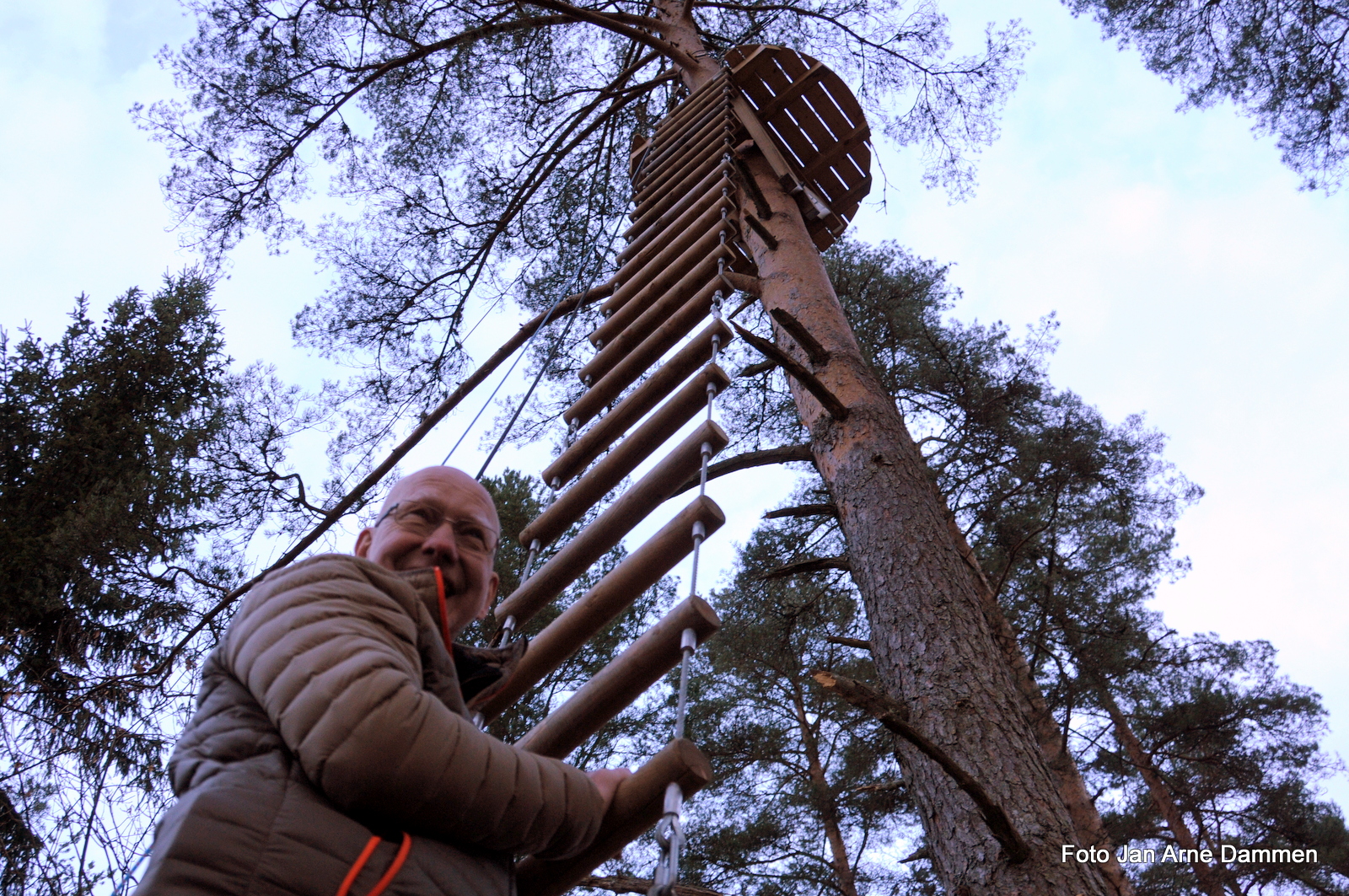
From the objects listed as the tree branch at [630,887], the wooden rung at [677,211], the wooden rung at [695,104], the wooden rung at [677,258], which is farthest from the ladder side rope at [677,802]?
the wooden rung at [695,104]

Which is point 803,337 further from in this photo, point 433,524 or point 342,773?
point 342,773

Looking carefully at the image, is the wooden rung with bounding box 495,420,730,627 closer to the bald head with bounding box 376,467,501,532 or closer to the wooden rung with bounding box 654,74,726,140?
the bald head with bounding box 376,467,501,532

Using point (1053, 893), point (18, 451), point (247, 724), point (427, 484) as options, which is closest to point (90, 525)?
point (18, 451)

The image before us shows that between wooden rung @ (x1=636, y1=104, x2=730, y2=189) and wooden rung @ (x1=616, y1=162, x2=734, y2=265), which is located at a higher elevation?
wooden rung @ (x1=636, y1=104, x2=730, y2=189)

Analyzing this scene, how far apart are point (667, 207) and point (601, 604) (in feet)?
7.89

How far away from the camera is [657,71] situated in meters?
6.40

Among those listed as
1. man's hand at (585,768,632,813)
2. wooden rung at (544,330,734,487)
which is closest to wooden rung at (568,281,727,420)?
wooden rung at (544,330,734,487)

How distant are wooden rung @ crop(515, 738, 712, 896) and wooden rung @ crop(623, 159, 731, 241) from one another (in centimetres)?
260

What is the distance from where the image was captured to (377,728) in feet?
2.91

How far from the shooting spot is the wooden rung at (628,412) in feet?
7.49

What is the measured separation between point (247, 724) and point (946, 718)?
1536 millimetres

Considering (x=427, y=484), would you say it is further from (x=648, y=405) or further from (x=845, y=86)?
(x=845, y=86)

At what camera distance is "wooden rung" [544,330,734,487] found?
228 centimetres

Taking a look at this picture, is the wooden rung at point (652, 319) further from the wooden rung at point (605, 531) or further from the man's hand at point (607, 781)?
the man's hand at point (607, 781)
